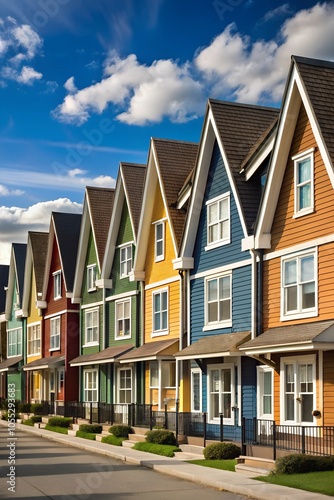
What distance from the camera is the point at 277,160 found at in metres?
25.5

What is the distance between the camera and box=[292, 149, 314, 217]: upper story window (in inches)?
967

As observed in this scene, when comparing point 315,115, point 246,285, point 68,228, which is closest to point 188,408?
point 246,285

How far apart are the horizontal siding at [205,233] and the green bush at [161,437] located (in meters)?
6.08

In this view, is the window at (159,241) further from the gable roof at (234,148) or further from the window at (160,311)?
the gable roof at (234,148)

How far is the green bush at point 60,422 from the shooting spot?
4306cm

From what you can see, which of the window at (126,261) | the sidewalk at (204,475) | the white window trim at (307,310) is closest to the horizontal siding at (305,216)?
the white window trim at (307,310)

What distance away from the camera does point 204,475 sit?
21.1 meters

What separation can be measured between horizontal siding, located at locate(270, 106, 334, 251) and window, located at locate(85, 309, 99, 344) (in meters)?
20.8

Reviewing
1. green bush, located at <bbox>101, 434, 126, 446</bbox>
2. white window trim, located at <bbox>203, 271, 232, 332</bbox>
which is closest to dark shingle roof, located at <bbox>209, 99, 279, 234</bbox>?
white window trim, located at <bbox>203, 271, 232, 332</bbox>

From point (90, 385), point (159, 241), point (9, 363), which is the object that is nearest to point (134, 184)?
point (159, 241)

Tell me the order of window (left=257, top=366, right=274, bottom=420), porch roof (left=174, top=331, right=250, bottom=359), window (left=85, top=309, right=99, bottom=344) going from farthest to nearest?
window (left=85, top=309, right=99, bottom=344) → porch roof (left=174, top=331, right=250, bottom=359) → window (left=257, top=366, right=274, bottom=420)

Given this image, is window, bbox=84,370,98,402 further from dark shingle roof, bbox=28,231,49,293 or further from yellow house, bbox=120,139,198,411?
dark shingle roof, bbox=28,231,49,293

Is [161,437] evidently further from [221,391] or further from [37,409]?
[37,409]

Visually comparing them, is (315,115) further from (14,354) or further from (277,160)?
(14,354)
